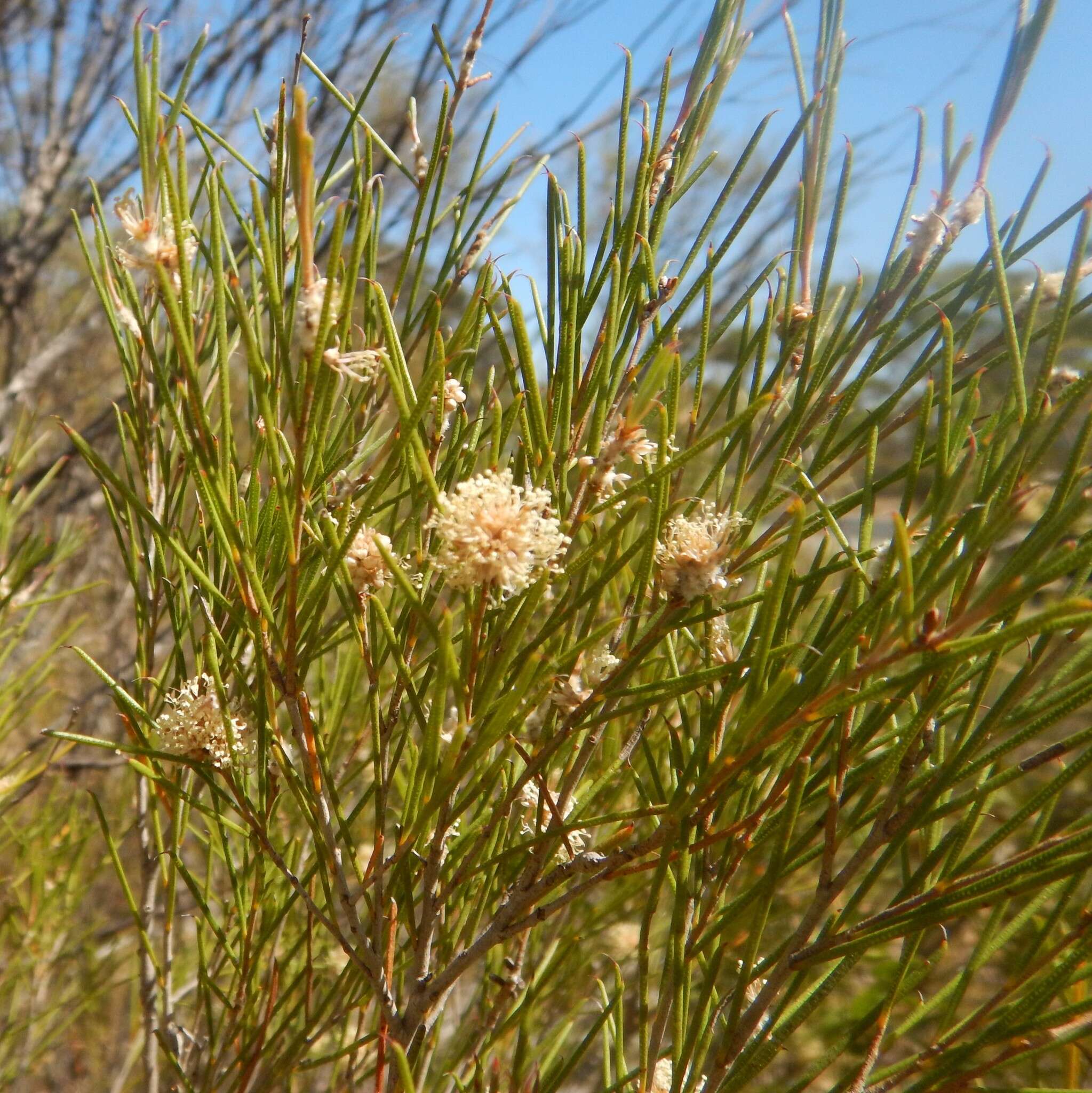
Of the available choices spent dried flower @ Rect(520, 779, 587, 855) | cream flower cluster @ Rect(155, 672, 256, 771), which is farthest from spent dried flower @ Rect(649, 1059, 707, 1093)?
cream flower cluster @ Rect(155, 672, 256, 771)

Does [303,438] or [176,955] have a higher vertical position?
[303,438]

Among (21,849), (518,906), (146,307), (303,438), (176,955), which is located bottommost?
(176,955)

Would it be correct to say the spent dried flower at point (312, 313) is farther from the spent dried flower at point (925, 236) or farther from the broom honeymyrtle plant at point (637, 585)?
the spent dried flower at point (925, 236)

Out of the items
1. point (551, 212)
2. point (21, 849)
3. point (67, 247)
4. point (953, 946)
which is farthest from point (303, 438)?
point (67, 247)

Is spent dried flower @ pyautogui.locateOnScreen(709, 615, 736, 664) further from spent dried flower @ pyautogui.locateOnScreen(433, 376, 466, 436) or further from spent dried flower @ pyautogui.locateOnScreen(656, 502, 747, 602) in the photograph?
spent dried flower @ pyautogui.locateOnScreen(433, 376, 466, 436)

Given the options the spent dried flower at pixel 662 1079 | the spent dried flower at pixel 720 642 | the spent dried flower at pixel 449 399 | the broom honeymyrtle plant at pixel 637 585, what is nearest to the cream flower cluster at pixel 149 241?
the broom honeymyrtle plant at pixel 637 585

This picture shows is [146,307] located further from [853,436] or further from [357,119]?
[853,436]
